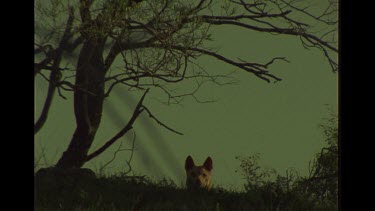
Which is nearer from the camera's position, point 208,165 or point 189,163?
point 208,165

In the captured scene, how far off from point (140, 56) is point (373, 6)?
11.1ft

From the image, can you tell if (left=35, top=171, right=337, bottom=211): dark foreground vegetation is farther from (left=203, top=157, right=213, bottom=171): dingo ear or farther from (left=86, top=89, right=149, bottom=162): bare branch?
(left=86, top=89, right=149, bottom=162): bare branch

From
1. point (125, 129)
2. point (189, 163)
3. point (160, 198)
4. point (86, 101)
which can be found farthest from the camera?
point (86, 101)

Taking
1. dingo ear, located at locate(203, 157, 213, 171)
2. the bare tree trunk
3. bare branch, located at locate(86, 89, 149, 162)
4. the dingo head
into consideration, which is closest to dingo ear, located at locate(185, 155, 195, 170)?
the dingo head

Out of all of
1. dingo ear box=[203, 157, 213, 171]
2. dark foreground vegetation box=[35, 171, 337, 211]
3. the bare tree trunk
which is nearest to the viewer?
dark foreground vegetation box=[35, 171, 337, 211]

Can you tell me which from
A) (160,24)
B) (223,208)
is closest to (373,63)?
(223,208)

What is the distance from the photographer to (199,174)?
8.16 meters

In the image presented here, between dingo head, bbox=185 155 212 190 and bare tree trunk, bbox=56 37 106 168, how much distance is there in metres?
1.55

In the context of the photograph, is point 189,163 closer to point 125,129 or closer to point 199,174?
point 199,174

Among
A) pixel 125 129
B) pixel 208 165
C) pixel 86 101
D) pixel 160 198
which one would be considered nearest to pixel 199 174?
pixel 208 165

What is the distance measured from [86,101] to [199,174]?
209 cm

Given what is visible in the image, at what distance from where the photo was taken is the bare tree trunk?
30.0ft

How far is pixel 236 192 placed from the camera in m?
8.06

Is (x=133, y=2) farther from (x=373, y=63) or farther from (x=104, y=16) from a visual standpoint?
(x=373, y=63)
